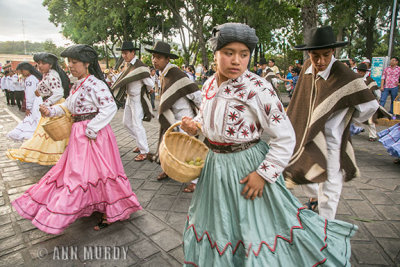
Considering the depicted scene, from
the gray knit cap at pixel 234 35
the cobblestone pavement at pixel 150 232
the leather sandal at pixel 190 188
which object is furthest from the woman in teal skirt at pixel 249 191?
the leather sandal at pixel 190 188

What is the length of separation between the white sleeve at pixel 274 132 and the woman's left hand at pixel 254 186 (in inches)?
1.3

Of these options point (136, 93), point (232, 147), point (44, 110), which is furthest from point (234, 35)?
point (136, 93)

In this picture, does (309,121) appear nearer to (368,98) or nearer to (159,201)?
(368,98)

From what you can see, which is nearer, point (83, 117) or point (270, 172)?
point (270, 172)

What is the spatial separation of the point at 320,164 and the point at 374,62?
11.7 m

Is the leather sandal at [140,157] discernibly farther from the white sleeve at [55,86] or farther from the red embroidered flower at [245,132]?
the red embroidered flower at [245,132]

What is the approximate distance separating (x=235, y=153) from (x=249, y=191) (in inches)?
A: 10.8

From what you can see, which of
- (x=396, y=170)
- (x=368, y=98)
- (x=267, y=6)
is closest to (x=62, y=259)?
(x=368, y=98)

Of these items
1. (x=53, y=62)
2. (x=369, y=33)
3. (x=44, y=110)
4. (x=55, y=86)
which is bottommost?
(x=44, y=110)

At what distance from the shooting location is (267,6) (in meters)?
11.1

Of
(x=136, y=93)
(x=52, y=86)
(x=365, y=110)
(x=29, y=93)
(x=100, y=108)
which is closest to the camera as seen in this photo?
(x=365, y=110)

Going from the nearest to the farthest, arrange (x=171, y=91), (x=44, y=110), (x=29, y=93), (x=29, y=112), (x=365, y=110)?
(x=365, y=110) → (x=44, y=110) → (x=171, y=91) → (x=29, y=112) → (x=29, y=93)

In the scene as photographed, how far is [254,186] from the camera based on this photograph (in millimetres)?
1771

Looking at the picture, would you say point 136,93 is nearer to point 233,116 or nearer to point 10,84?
point 233,116
